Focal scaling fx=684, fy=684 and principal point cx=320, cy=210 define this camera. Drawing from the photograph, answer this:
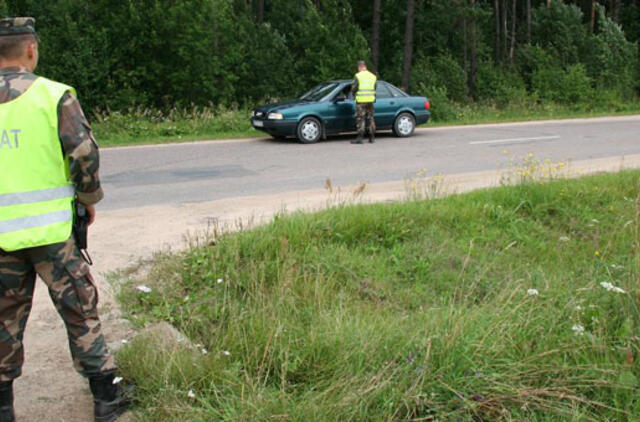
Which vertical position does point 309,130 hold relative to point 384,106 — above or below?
below

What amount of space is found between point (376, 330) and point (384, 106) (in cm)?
1325

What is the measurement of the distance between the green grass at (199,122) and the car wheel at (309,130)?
2.03 metres

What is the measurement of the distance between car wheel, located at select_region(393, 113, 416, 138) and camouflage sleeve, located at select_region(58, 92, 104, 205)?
1415 cm

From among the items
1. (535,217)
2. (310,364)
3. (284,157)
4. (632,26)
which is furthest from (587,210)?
(632,26)

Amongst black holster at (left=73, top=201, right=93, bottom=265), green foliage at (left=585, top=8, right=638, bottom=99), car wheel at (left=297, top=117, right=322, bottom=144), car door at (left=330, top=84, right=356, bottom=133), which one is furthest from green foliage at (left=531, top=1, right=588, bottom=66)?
black holster at (left=73, top=201, right=93, bottom=265)

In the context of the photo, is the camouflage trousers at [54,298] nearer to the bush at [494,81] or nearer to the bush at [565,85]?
the bush at [565,85]

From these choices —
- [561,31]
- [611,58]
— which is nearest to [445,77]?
[611,58]

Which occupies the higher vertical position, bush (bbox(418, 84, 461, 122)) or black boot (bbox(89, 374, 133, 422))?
black boot (bbox(89, 374, 133, 422))

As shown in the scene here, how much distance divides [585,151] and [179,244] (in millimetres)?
10193

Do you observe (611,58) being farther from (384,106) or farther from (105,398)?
(105,398)

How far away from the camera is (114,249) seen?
248 inches

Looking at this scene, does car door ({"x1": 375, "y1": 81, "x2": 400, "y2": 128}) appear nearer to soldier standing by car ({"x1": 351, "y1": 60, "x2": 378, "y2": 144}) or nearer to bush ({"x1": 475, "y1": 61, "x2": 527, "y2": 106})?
soldier standing by car ({"x1": 351, "y1": 60, "x2": 378, "y2": 144})

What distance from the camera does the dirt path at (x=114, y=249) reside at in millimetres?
3795

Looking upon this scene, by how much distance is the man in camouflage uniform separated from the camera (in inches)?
130
